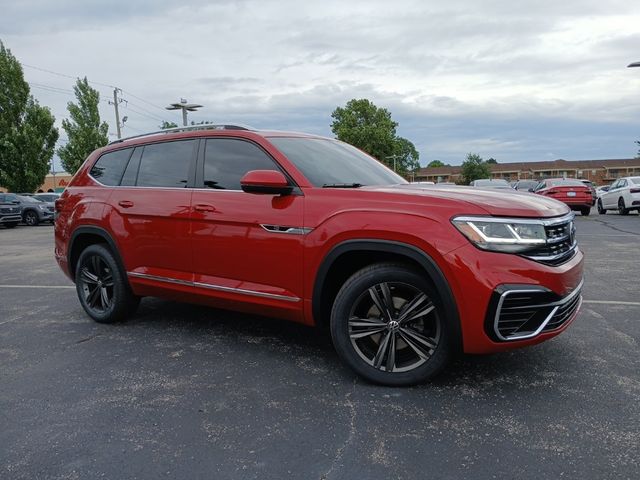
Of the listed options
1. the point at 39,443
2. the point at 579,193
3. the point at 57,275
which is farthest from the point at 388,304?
the point at 579,193

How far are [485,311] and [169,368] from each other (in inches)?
89.2

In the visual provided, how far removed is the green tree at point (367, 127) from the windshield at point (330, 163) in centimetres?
6930

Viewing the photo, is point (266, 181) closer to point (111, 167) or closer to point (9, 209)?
point (111, 167)

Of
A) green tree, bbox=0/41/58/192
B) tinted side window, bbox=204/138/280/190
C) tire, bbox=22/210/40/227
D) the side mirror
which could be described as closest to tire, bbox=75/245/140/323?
tinted side window, bbox=204/138/280/190

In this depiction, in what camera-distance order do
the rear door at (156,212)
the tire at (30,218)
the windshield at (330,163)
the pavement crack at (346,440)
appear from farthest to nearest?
the tire at (30,218), the rear door at (156,212), the windshield at (330,163), the pavement crack at (346,440)

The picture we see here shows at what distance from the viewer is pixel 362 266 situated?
144 inches

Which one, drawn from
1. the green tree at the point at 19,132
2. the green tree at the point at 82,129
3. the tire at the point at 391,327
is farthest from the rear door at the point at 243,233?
the green tree at the point at 82,129

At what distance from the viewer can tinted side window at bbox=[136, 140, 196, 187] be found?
A: 4.47 meters

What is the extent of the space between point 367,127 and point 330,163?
72429mm

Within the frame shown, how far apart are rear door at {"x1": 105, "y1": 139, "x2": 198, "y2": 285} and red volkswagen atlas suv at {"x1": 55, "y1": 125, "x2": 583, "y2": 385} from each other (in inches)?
0.5

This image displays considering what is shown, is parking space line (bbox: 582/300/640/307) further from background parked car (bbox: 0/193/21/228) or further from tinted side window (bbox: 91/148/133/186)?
background parked car (bbox: 0/193/21/228)

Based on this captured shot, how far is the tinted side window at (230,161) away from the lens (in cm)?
404

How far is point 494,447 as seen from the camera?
2.64 metres

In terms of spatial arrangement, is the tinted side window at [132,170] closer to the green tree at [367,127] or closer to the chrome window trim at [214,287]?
the chrome window trim at [214,287]
